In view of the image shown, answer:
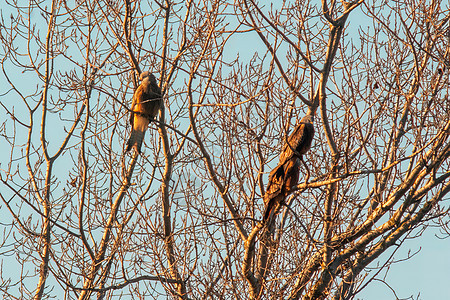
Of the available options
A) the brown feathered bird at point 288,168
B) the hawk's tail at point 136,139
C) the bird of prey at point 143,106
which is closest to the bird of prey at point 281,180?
the brown feathered bird at point 288,168

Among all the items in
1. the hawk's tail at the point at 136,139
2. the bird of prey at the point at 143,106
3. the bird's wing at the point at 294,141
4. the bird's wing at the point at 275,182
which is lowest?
the bird's wing at the point at 275,182

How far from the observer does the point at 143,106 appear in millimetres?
6680

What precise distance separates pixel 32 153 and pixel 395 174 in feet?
14.9

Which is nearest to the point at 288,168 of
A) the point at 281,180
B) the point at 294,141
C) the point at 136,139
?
the point at 281,180

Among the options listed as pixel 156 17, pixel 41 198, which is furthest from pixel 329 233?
pixel 41 198

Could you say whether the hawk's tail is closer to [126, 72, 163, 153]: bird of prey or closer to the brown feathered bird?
[126, 72, 163, 153]: bird of prey

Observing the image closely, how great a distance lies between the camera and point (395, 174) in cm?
552

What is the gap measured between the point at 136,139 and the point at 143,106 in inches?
15.1

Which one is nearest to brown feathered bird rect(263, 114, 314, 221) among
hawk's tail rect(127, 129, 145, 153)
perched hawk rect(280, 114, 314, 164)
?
perched hawk rect(280, 114, 314, 164)

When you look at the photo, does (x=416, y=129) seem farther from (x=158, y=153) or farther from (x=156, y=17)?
(x=156, y=17)

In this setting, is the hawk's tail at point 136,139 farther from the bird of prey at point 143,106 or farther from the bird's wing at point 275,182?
the bird's wing at point 275,182

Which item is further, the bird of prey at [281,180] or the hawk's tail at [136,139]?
the hawk's tail at [136,139]

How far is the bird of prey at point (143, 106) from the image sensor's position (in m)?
6.56

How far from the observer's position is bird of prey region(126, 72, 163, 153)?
6.56 metres
